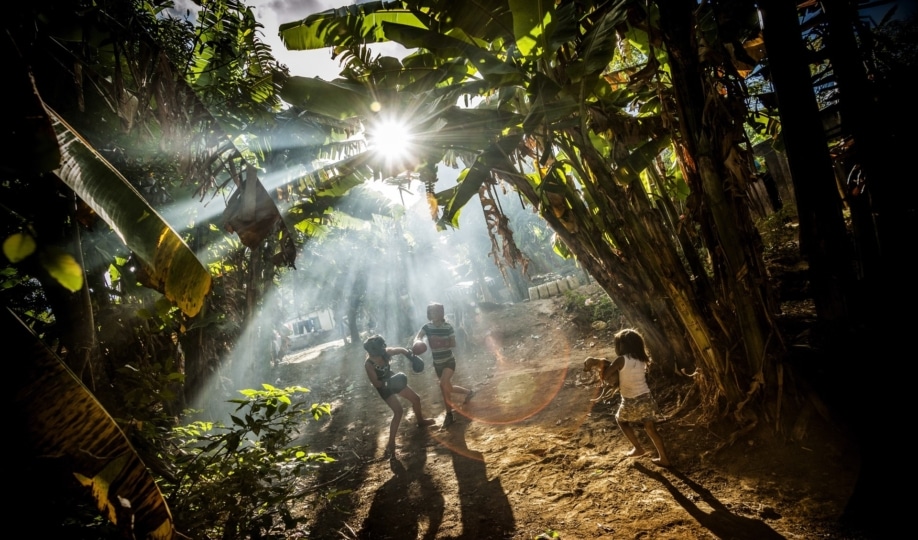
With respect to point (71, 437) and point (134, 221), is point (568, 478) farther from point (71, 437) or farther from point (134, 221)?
point (134, 221)

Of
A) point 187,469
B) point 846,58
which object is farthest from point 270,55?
point 846,58

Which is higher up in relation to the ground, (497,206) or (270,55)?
(270,55)

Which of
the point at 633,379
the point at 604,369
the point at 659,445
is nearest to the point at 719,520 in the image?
the point at 659,445

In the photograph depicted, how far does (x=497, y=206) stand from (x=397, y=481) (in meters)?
3.98

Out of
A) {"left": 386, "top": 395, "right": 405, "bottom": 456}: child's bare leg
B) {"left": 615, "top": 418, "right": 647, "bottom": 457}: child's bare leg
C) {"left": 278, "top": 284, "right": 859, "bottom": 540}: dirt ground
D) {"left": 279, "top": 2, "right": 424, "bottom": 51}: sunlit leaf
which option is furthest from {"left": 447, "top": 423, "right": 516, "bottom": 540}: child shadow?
{"left": 279, "top": 2, "right": 424, "bottom": 51}: sunlit leaf

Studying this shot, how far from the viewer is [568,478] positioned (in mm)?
3727

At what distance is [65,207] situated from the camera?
2.29 metres

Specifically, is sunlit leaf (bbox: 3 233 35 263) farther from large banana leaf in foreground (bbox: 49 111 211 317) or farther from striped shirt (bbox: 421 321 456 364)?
striped shirt (bbox: 421 321 456 364)

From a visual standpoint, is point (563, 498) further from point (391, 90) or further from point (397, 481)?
point (391, 90)

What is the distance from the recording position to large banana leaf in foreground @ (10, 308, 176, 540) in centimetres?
138

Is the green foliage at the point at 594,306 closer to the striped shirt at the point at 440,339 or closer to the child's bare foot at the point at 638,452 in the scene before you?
the striped shirt at the point at 440,339

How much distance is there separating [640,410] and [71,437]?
422 cm

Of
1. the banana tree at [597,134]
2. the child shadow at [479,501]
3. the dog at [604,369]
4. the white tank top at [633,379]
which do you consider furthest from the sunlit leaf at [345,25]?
the child shadow at [479,501]

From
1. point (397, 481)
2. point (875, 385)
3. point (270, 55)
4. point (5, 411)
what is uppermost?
point (270, 55)
